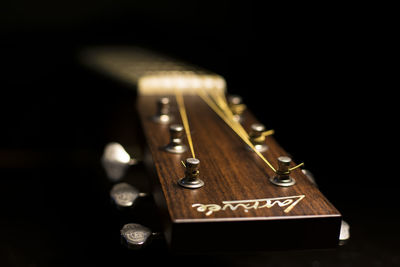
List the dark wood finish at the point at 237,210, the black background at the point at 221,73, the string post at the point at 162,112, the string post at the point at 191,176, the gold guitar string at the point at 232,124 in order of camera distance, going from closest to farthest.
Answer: the dark wood finish at the point at 237,210 → the string post at the point at 191,176 → the gold guitar string at the point at 232,124 → the string post at the point at 162,112 → the black background at the point at 221,73

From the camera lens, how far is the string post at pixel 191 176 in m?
1.36

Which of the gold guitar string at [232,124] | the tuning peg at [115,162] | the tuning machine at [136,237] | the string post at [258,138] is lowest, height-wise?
the tuning machine at [136,237]

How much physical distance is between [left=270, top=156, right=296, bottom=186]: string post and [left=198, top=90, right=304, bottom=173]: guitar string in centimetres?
3

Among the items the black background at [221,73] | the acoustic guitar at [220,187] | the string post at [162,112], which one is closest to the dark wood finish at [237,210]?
the acoustic guitar at [220,187]

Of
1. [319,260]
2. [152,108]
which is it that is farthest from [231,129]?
[319,260]

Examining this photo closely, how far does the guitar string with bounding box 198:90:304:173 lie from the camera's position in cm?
170

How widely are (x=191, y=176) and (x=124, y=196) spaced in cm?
25

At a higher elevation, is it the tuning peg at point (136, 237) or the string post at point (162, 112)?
the string post at point (162, 112)

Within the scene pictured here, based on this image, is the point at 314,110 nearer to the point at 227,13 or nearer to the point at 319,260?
the point at 227,13

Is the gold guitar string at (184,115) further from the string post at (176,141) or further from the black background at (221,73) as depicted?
the black background at (221,73)

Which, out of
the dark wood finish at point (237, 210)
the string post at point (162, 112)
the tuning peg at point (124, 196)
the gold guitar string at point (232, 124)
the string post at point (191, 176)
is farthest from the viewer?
the string post at point (162, 112)

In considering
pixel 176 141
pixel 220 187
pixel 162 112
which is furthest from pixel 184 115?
pixel 220 187

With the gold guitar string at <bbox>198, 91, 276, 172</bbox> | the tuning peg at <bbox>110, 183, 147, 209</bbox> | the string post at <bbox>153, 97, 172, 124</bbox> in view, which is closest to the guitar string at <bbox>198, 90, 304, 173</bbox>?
the gold guitar string at <bbox>198, 91, 276, 172</bbox>

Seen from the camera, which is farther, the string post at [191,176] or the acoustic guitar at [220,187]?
the string post at [191,176]
